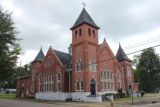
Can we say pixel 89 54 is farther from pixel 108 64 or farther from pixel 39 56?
pixel 39 56

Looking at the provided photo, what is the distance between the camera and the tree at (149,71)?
57469 millimetres

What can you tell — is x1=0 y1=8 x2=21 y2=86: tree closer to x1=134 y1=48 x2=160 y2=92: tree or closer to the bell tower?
the bell tower

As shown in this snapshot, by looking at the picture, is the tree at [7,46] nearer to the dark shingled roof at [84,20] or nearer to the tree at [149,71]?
the dark shingled roof at [84,20]

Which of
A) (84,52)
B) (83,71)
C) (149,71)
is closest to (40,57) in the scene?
(84,52)

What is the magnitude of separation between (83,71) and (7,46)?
15.3m

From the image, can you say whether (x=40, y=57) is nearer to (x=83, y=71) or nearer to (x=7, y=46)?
(x=83, y=71)

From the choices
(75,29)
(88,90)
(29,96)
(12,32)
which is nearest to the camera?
(12,32)

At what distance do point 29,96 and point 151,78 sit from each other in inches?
1744

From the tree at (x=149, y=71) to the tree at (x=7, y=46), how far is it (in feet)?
161

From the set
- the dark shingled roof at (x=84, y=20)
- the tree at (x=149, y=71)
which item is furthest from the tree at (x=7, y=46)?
the tree at (x=149, y=71)

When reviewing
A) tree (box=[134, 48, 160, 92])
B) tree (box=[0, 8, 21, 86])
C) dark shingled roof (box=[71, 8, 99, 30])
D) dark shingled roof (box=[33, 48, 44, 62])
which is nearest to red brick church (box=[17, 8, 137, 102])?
dark shingled roof (box=[71, 8, 99, 30])

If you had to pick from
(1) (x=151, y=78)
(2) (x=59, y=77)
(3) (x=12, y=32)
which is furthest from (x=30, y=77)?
(1) (x=151, y=78)

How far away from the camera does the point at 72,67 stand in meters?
32.1

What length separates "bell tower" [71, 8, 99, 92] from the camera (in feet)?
95.6
